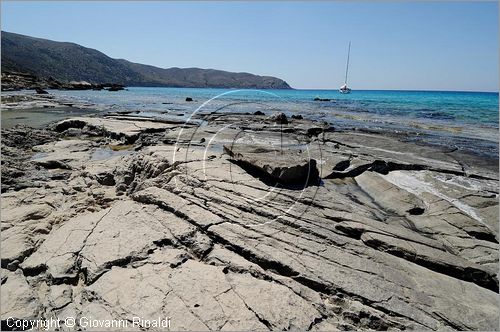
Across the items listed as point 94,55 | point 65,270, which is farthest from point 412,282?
point 94,55

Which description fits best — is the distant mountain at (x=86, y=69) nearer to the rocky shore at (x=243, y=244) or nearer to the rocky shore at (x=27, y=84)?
the rocky shore at (x=27, y=84)

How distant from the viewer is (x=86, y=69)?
4951 inches

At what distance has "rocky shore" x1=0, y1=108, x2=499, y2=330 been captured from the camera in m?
3.94

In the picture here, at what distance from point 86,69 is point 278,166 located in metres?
143

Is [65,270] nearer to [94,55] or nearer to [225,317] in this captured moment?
[225,317]

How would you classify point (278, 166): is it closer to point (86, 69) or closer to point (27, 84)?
point (27, 84)

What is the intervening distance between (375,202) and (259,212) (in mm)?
3661

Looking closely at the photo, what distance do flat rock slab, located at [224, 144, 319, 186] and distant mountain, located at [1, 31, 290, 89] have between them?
8763 centimetres

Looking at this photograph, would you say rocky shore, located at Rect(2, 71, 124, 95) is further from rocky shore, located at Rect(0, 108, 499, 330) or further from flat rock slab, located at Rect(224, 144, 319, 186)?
flat rock slab, located at Rect(224, 144, 319, 186)

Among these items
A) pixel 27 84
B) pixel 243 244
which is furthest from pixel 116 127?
pixel 27 84

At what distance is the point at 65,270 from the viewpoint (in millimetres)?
4555

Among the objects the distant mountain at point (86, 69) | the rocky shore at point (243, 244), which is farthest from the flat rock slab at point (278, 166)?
the distant mountain at point (86, 69)

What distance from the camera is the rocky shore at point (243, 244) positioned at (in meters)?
3.94

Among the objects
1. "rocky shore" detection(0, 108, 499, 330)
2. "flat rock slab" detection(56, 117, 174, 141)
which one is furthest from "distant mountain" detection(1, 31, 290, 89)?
"rocky shore" detection(0, 108, 499, 330)
